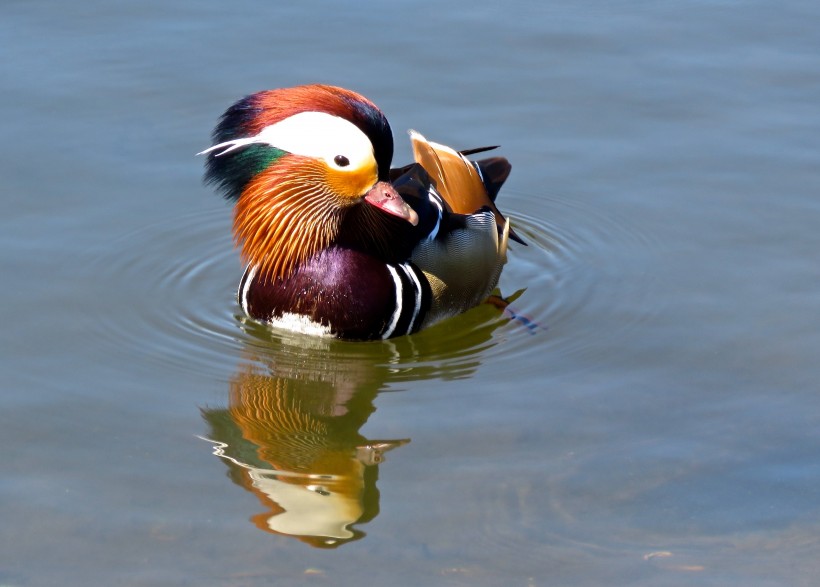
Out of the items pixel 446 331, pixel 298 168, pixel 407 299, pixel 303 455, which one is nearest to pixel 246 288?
pixel 298 168

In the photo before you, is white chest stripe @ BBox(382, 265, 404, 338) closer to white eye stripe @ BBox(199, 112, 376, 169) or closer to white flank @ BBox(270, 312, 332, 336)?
white flank @ BBox(270, 312, 332, 336)

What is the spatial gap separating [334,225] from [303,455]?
5.09ft

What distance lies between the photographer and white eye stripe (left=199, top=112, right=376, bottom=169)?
22.8 feet

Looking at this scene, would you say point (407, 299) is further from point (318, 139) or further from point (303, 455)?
point (303, 455)

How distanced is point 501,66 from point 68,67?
3214 millimetres

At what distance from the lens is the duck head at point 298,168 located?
22.8 ft

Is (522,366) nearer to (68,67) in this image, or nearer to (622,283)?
(622,283)

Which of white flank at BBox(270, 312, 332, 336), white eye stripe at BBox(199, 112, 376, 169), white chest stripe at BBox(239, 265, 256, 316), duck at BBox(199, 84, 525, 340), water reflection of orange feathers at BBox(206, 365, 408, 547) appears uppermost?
white eye stripe at BBox(199, 112, 376, 169)

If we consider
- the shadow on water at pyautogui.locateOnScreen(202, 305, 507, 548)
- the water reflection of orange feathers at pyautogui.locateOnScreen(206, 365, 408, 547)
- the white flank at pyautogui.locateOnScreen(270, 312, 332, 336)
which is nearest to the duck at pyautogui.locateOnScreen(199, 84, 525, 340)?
the white flank at pyautogui.locateOnScreen(270, 312, 332, 336)

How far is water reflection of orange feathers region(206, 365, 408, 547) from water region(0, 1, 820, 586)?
0.7 inches

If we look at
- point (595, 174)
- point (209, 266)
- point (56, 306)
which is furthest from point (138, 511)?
point (595, 174)

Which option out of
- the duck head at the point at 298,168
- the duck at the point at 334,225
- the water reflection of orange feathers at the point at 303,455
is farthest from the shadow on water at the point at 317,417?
the duck head at the point at 298,168

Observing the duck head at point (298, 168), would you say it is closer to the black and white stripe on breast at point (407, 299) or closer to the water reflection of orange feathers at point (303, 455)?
the black and white stripe on breast at point (407, 299)

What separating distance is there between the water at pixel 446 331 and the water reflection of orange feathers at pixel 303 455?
2cm
